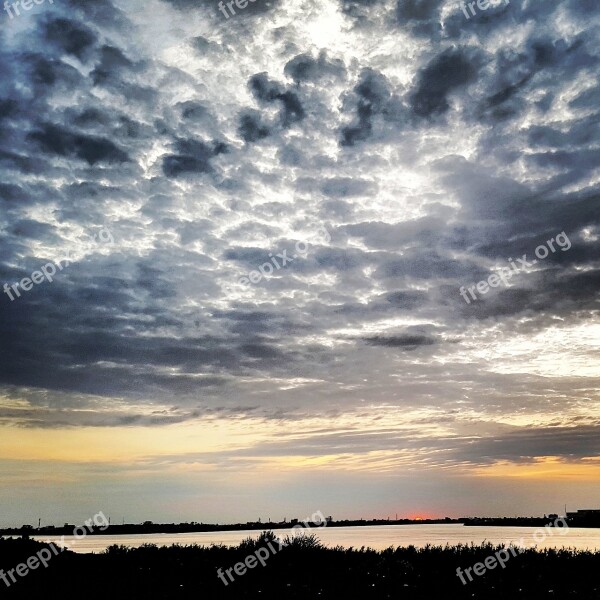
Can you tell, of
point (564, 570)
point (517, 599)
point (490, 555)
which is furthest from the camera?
point (490, 555)

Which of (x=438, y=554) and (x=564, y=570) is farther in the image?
(x=438, y=554)

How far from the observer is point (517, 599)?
24297mm

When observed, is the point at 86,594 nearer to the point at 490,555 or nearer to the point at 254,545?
the point at 254,545

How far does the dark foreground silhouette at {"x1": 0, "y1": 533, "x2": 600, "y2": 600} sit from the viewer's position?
2566 centimetres

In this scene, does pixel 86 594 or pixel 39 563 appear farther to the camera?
pixel 39 563

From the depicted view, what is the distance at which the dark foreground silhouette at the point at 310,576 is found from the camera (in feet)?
84.2

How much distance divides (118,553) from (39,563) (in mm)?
7622

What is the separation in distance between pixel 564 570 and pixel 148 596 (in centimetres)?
2284

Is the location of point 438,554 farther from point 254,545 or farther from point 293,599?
point 293,599

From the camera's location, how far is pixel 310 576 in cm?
3075

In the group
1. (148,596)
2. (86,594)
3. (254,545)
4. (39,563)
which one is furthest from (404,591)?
(39,563)

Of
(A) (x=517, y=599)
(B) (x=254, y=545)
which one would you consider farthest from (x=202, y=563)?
(A) (x=517, y=599)

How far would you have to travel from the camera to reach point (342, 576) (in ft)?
99.5

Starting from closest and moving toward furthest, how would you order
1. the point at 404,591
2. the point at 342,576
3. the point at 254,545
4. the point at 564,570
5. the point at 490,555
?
the point at 404,591 → the point at 342,576 → the point at 564,570 → the point at 490,555 → the point at 254,545
